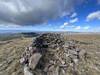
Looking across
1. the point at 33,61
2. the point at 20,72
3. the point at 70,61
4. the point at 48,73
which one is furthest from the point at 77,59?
the point at 20,72

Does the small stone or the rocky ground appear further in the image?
the rocky ground

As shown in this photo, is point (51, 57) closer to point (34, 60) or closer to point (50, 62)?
point (50, 62)

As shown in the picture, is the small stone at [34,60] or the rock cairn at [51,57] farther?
the rock cairn at [51,57]

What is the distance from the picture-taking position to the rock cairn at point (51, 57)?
158 feet

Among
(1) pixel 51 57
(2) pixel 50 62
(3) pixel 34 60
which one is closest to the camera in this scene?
(3) pixel 34 60

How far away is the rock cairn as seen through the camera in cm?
4803

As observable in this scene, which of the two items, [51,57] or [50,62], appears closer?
[50,62]

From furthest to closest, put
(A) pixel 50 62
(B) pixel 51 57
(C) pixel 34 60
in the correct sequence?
(B) pixel 51 57 → (A) pixel 50 62 → (C) pixel 34 60

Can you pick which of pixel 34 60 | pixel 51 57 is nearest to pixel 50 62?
pixel 51 57

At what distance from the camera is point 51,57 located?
5444cm

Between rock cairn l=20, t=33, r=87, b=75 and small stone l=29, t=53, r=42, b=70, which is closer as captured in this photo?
small stone l=29, t=53, r=42, b=70

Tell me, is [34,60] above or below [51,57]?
above

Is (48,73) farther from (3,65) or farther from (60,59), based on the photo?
(3,65)

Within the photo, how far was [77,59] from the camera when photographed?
55.8 meters
